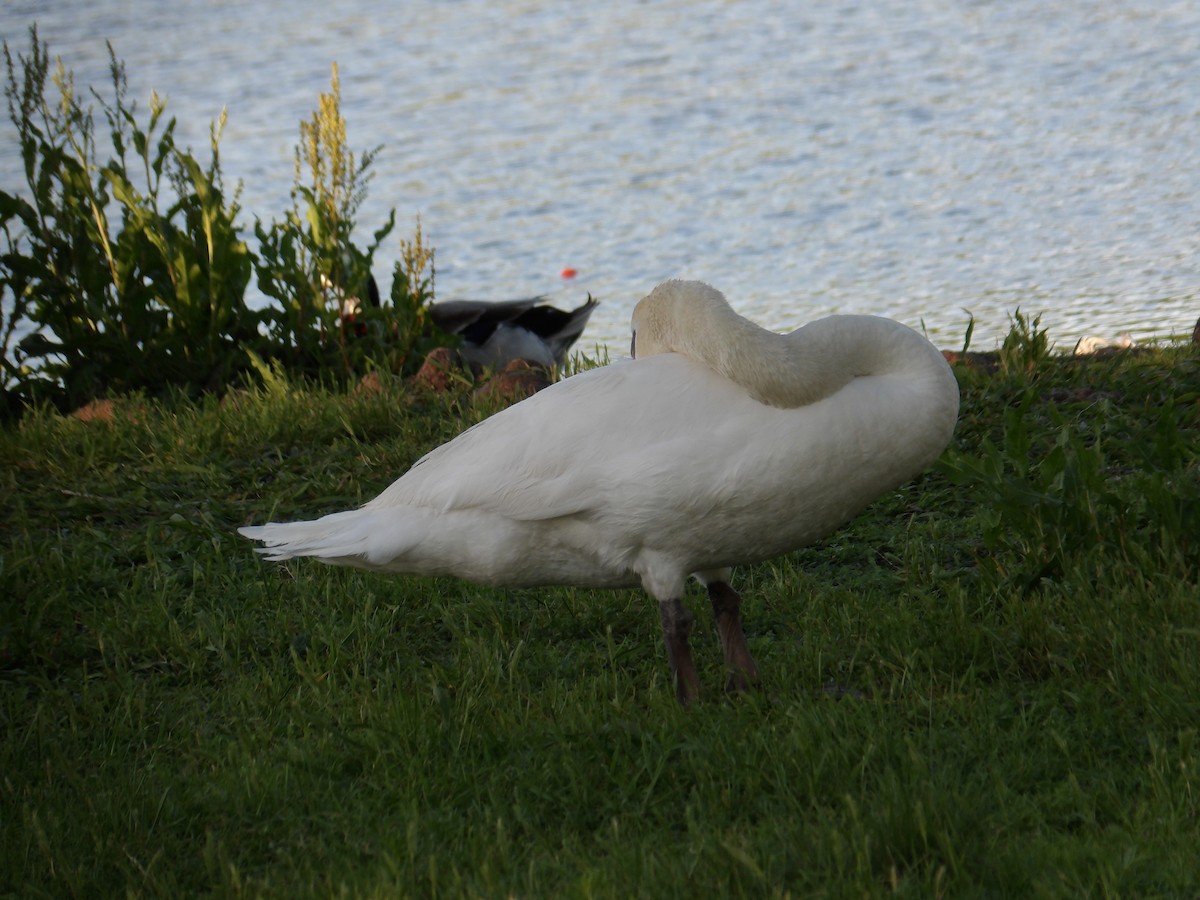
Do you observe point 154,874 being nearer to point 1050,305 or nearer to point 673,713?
point 673,713

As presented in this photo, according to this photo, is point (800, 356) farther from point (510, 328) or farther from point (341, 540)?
point (510, 328)

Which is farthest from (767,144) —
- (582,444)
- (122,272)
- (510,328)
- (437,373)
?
(582,444)

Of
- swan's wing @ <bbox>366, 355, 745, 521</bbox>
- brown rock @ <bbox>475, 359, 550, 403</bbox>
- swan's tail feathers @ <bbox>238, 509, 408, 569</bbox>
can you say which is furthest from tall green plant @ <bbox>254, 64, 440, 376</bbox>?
swan's wing @ <bbox>366, 355, 745, 521</bbox>

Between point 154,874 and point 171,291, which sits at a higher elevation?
point 171,291

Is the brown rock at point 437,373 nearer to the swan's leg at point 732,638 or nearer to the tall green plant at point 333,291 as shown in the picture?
the tall green plant at point 333,291

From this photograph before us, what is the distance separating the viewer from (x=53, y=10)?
19969 millimetres

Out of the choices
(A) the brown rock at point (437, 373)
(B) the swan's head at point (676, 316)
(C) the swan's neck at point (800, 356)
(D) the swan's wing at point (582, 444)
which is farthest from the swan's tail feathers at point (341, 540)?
(A) the brown rock at point (437, 373)

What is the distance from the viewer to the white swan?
342 cm

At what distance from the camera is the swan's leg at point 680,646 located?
367 cm

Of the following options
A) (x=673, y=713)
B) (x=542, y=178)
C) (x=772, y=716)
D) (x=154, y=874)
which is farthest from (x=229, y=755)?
(x=542, y=178)

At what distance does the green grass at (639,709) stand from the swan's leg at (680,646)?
57 millimetres

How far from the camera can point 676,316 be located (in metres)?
3.73

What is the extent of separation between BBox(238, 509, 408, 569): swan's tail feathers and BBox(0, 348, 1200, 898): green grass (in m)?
0.35

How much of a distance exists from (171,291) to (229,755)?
12.5 ft
